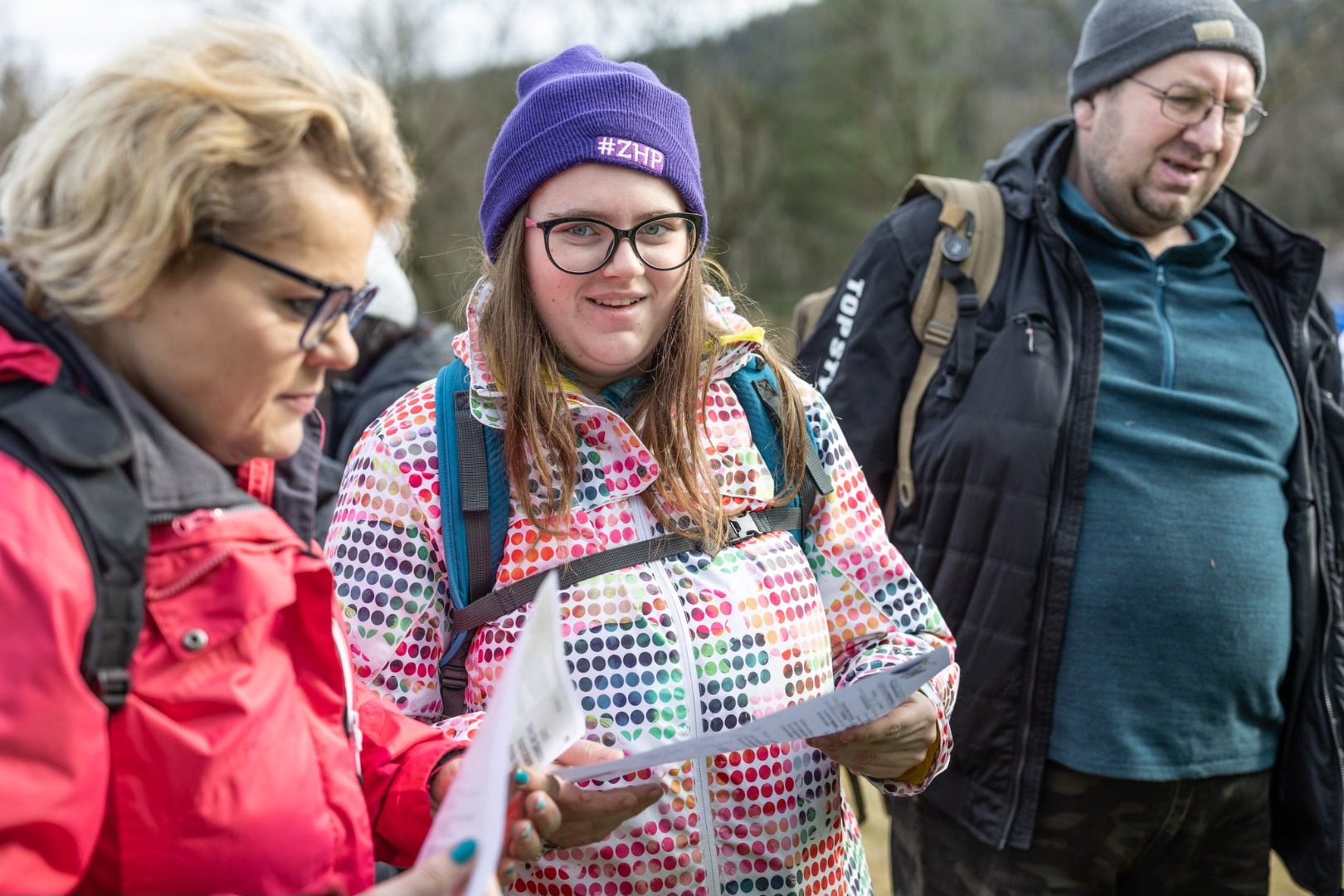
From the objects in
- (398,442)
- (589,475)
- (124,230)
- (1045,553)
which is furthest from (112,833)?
(1045,553)

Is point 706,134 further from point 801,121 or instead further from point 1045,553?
point 1045,553

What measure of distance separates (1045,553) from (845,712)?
1448 mm

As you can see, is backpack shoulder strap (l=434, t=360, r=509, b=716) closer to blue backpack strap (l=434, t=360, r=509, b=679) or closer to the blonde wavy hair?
blue backpack strap (l=434, t=360, r=509, b=679)

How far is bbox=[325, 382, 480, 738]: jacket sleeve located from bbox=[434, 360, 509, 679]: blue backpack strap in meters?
0.02

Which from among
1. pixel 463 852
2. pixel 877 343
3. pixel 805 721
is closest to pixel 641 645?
pixel 805 721

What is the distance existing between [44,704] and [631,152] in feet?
4.23

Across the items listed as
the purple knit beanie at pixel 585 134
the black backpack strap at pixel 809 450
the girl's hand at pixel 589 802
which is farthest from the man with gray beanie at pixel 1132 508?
the girl's hand at pixel 589 802

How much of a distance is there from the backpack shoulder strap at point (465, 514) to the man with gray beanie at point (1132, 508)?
4.65 feet

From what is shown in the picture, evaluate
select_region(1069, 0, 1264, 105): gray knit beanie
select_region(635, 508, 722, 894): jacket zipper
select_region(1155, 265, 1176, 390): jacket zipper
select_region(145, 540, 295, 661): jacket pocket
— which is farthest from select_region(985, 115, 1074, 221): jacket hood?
select_region(145, 540, 295, 661): jacket pocket

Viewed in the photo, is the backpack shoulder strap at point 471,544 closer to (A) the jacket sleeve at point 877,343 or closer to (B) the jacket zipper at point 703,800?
(B) the jacket zipper at point 703,800

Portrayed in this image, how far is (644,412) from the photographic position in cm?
206

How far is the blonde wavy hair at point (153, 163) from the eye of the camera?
1.18 m

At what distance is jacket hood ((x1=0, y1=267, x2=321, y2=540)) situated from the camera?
3.97 feet

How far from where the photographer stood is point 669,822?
1876mm
